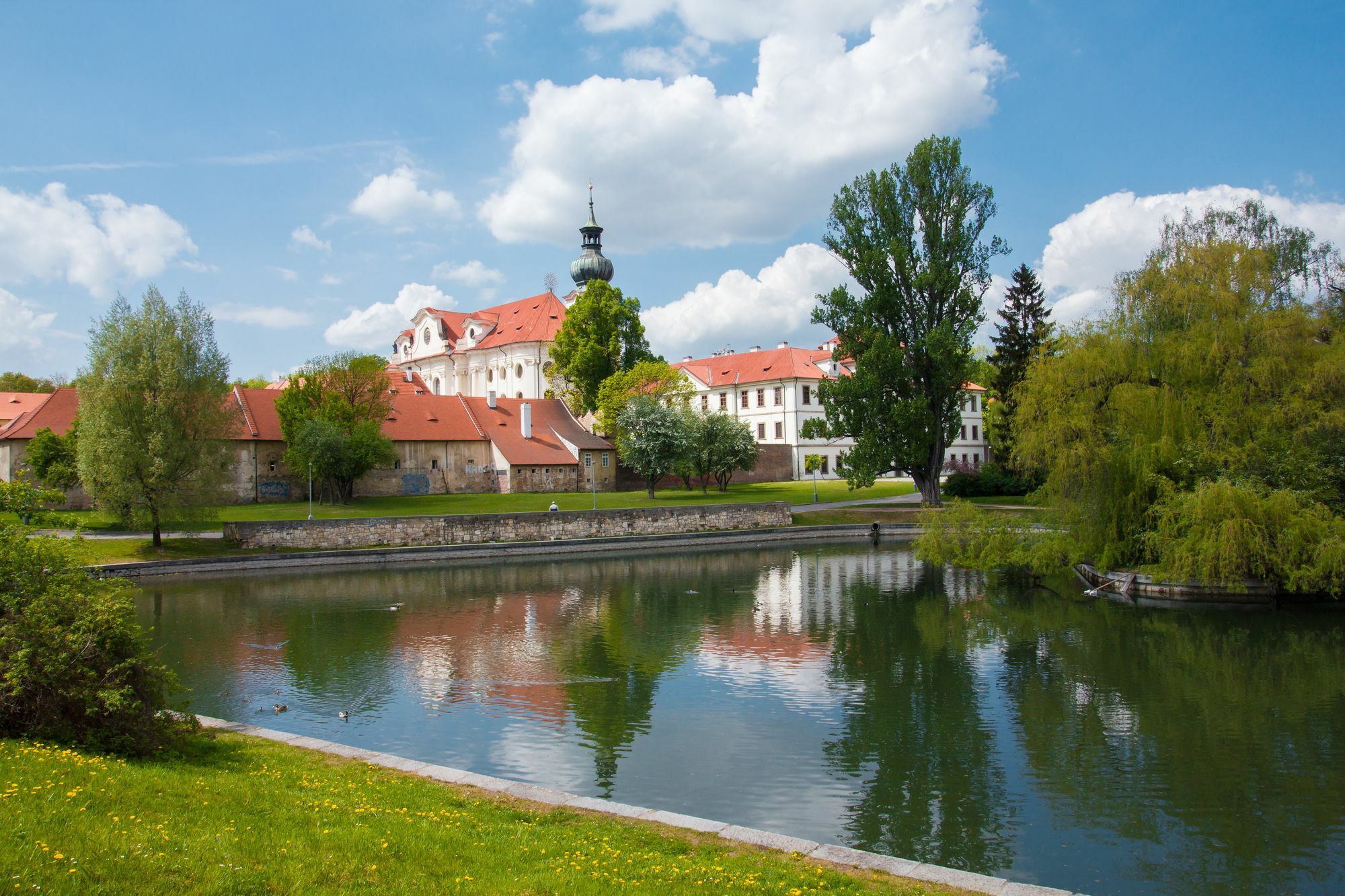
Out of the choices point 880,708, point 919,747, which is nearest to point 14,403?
point 880,708

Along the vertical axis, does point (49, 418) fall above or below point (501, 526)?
above

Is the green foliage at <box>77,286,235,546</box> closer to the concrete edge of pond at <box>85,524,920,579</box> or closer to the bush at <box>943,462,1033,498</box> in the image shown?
the concrete edge of pond at <box>85,524,920,579</box>

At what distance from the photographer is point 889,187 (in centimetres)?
4459

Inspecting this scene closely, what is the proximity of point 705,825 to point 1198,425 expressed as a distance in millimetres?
23255

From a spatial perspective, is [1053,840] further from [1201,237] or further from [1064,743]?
[1201,237]

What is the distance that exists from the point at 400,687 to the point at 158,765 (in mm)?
7560

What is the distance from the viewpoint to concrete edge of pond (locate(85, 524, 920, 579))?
34.6 metres

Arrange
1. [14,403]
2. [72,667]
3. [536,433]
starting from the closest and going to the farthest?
[72,667]
[536,433]
[14,403]

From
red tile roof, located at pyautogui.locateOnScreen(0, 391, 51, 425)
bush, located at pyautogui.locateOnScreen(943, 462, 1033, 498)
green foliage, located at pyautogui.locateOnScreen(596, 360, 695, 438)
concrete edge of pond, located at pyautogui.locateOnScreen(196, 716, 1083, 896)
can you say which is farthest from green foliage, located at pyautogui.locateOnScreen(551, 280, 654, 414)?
concrete edge of pond, located at pyautogui.locateOnScreen(196, 716, 1083, 896)

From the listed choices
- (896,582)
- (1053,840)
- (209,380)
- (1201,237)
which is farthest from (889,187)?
(1053,840)

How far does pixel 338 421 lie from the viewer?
162ft

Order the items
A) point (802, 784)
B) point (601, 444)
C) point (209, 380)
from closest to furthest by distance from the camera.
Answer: point (802, 784), point (209, 380), point (601, 444)

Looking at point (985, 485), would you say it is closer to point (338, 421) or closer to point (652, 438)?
point (652, 438)

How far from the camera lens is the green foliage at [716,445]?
54531 mm
